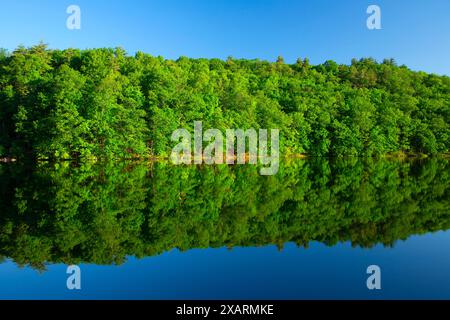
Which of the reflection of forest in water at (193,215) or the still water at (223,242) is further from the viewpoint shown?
the reflection of forest in water at (193,215)

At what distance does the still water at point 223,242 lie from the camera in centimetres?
965

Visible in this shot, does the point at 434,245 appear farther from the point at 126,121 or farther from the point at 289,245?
the point at 126,121

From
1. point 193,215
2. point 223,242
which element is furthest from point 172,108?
point 223,242

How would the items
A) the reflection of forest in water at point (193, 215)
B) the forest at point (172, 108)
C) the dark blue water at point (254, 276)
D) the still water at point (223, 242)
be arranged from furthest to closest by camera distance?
1. the forest at point (172, 108)
2. the reflection of forest in water at point (193, 215)
3. the still water at point (223, 242)
4. the dark blue water at point (254, 276)

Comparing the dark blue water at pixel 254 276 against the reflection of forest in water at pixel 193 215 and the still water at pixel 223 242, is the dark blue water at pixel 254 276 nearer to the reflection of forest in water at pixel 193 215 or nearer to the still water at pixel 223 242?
the still water at pixel 223 242

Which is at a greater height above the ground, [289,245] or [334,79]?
[334,79]

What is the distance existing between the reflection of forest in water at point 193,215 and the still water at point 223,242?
0.04 meters

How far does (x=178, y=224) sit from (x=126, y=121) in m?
36.0

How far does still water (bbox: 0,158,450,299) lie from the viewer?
31.7 feet

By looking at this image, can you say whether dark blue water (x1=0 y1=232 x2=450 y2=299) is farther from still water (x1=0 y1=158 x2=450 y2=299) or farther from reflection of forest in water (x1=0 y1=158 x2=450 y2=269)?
reflection of forest in water (x1=0 y1=158 x2=450 y2=269)

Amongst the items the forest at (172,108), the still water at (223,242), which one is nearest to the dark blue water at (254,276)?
the still water at (223,242)

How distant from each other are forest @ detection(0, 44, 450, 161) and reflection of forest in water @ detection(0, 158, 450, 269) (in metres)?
22.9
